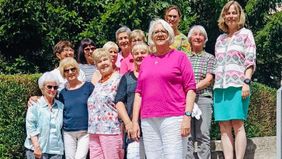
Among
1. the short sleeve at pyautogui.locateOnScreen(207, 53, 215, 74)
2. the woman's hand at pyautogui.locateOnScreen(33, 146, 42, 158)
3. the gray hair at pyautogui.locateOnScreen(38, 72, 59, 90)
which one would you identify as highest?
the short sleeve at pyautogui.locateOnScreen(207, 53, 215, 74)

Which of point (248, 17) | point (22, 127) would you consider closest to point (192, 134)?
point (22, 127)

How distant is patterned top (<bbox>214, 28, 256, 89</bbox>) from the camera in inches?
292

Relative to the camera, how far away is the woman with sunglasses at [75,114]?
24.8 ft

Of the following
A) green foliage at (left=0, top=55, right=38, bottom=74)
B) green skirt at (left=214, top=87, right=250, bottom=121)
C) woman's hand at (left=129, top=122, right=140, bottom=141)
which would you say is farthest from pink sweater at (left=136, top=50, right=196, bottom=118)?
green foliage at (left=0, top=55, right=38, bottom=74)

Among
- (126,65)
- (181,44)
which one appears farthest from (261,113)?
(126,65)

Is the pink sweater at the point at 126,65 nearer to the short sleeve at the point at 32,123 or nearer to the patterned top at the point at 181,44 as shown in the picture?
the patterned top at the point at 181,44

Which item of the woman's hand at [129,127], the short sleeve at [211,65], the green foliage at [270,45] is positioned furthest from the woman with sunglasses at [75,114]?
the green foliage at [270,45]

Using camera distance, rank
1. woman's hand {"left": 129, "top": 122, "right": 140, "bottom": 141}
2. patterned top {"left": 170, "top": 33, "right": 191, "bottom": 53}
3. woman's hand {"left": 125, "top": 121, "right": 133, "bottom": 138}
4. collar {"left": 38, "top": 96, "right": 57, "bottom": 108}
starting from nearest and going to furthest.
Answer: woman's hand {"left": 129, "top": 122, "right": 140, "bottom": 141}, woman's hand {"left": 125, "top": 121, "right": 133, "bottom": 138}, collar {"left": 38, "top": 96, "right": 57, "bottom": 108}, patterned top {"left": 170, "top": 33, "right": 191, "bottom": 53}

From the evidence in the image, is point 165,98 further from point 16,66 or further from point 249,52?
point 16,66

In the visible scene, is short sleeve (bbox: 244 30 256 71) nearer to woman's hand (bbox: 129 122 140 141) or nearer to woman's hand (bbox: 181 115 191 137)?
woman's hand (bbox: 181 115 191 137)

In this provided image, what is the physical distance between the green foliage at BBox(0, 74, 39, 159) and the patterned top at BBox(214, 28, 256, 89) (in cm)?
252

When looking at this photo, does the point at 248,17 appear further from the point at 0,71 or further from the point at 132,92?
the point at 132,92

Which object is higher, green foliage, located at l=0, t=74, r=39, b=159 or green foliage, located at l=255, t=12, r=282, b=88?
green foliage, located at l=255, t=12, r=282, b=88

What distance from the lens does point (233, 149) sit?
775 cm
